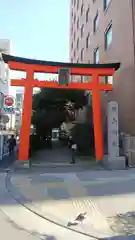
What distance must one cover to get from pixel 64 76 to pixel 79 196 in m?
8.90

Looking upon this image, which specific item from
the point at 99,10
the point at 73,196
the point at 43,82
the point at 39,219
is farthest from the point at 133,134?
the point at 99,10

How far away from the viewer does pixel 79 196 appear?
8.44m

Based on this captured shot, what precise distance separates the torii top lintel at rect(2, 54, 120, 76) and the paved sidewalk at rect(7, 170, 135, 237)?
6.60m

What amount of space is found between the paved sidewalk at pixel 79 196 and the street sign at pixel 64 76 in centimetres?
582

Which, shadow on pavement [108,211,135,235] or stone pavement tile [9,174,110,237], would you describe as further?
stone pavement tile [9,174,110,237]

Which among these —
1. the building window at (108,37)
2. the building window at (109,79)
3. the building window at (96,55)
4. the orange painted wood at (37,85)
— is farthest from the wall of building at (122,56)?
the building window at (96,55)

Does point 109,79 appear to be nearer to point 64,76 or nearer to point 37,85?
point 64,76

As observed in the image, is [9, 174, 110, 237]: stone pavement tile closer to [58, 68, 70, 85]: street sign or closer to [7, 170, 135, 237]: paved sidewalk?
[7, 170, 135, 237]: paved sidewalk

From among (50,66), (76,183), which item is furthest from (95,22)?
(76,183)

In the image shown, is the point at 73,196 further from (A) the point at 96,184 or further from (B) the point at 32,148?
(B) the point at 32,148

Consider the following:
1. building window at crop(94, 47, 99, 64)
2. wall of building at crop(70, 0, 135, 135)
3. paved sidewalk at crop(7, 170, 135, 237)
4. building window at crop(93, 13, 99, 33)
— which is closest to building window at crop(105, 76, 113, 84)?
wall of building at crop(70, 0, 135, 135)

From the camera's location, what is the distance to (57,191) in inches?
358

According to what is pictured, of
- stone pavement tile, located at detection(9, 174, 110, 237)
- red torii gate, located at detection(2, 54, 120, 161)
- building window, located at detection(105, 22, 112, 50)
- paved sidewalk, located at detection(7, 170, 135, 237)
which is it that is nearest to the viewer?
stone pavement tile, located at detection(9, 174, 110, 237)

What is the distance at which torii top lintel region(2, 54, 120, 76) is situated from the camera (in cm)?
1570
